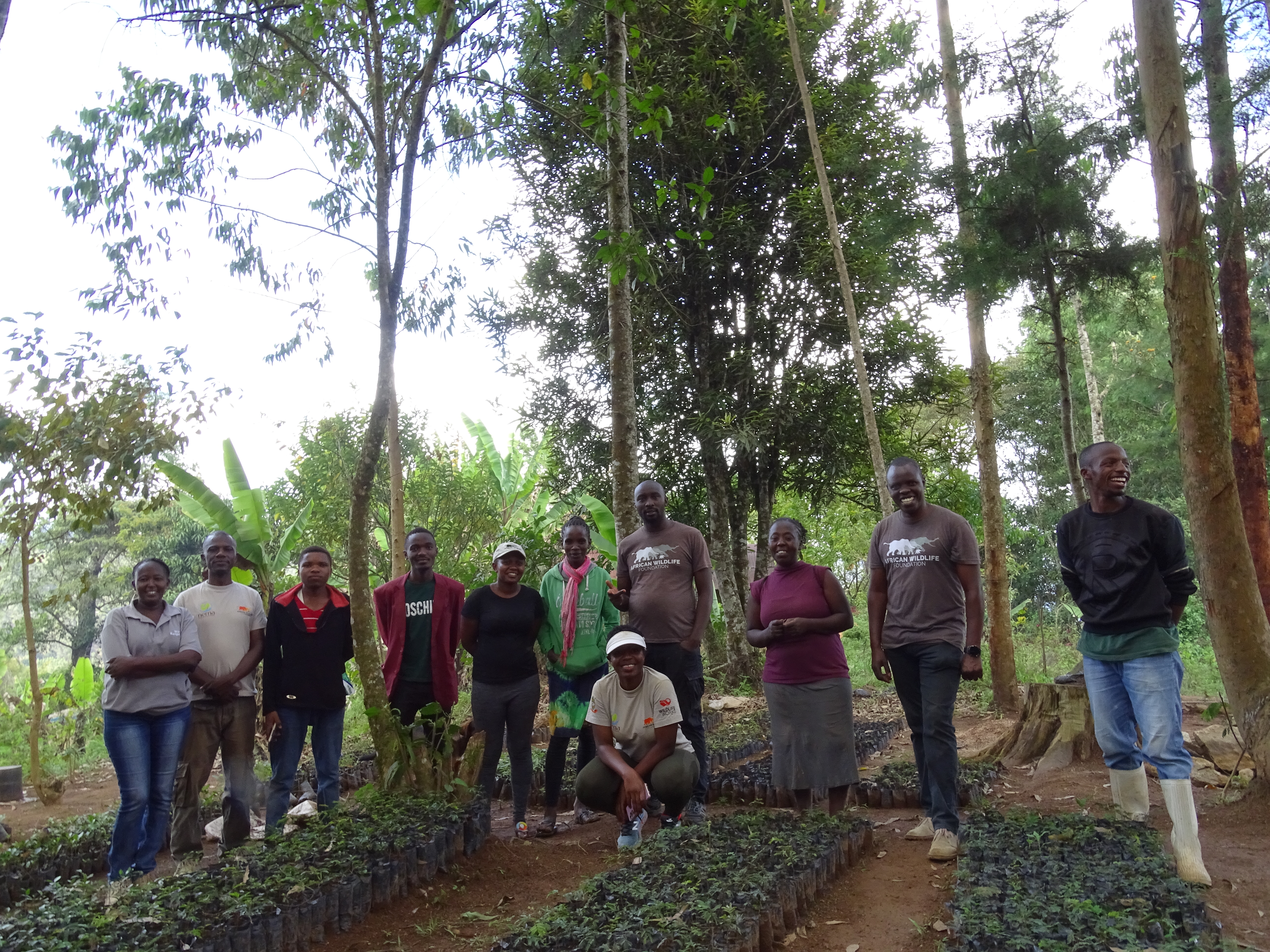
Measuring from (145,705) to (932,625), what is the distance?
4028mm

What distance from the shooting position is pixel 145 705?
4.73m

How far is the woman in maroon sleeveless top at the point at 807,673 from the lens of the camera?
5.15 metres

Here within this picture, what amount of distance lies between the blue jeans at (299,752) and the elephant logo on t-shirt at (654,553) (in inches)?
77.6

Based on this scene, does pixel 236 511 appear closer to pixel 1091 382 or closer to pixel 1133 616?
pixel 1133 616

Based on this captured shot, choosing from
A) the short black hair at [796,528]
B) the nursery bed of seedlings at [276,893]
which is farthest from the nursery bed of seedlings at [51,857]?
the short black hair at [796,528]

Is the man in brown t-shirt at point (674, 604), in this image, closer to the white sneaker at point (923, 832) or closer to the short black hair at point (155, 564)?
the white sneaker at point (923, 832)

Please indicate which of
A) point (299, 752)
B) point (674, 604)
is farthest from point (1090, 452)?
point (299, 752)

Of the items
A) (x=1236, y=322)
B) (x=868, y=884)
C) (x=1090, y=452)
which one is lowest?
(x=868, y=884)

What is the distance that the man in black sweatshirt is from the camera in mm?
4168

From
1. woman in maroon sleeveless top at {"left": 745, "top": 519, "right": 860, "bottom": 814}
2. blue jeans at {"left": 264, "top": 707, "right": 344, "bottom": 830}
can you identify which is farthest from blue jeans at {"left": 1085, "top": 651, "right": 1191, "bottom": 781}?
blue jeans at {"left": 264, "top": 707, "right": 344, "bottom": 830}

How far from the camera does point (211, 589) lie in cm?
535

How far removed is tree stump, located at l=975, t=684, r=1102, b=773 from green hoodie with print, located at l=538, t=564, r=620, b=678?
347 cm

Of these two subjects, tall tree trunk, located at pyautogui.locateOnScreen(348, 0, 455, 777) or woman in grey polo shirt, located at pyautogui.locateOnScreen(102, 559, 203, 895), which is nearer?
woman in grey polo shirt, located at pyautogui.locateOnScreen(102, 559, 203, 895)

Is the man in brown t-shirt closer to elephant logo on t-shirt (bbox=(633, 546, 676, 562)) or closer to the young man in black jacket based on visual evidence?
elephant logo on t-shirt (bbox=(633, 546, 676, 562))
